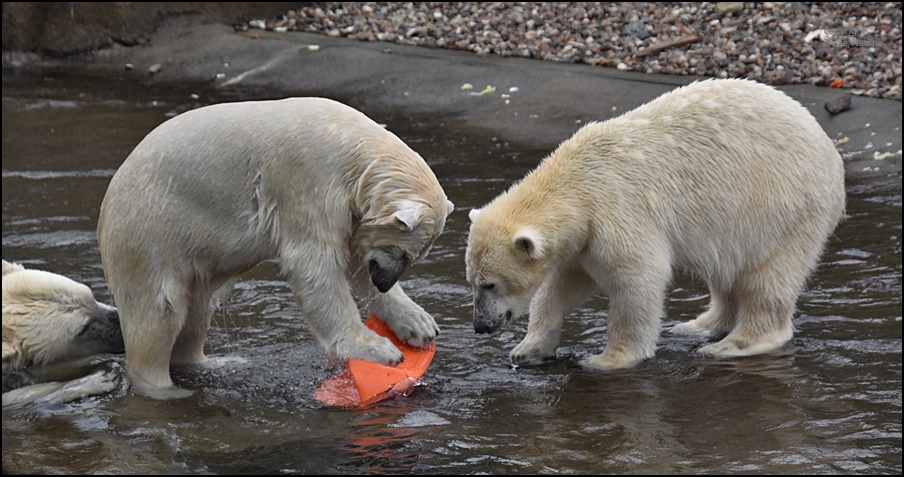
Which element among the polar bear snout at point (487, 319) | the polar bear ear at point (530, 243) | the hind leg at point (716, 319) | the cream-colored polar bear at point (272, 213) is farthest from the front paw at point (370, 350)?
the hind leg at point (716, 319)

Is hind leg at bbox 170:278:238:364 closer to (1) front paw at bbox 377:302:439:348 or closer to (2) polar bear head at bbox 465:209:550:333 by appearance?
(1) front paw at bbox 377:302:439:348

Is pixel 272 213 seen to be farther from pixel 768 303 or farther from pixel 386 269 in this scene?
pixel 768 303

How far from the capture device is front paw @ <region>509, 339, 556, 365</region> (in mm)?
5191

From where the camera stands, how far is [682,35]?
10633 mm

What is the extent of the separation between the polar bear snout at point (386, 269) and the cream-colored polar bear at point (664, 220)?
1.83 ft

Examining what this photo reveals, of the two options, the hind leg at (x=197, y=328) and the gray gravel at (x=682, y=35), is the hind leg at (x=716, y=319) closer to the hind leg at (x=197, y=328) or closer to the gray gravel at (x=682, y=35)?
the hind leg at (x=197, y=328)

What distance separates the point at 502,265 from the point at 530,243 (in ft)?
0.68

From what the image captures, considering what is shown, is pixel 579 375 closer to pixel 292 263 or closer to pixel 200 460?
pixel 292 263

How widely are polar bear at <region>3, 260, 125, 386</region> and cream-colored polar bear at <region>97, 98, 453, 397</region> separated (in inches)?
11.5

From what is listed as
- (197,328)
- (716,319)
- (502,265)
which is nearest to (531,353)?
(502,265)

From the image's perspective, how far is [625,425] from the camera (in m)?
4.28

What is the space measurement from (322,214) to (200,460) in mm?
1090

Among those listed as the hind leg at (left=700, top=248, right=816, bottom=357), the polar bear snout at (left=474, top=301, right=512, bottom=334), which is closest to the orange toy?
the polar bear snout at (left=474, top=301, right=512, bottom=334)

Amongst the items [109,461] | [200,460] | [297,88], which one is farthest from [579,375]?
[297,88]
